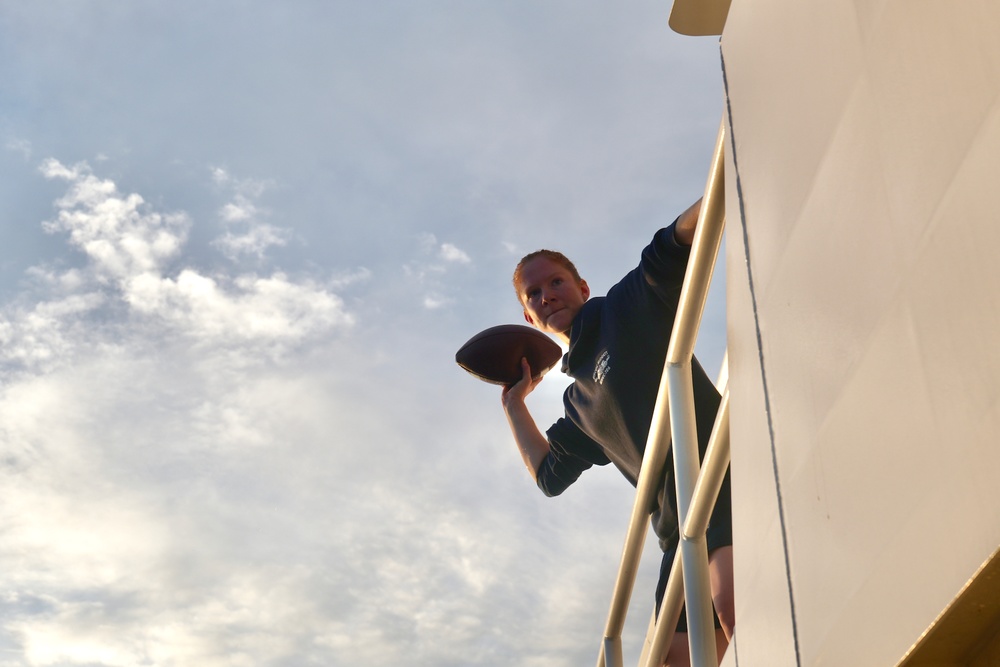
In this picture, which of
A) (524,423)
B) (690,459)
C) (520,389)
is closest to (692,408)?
(690,459)

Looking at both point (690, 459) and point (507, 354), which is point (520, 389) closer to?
point (507, 354)

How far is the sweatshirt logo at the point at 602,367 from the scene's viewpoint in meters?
3.34

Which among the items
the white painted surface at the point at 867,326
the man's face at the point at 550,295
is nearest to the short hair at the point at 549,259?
the man's face at the point at 550,295

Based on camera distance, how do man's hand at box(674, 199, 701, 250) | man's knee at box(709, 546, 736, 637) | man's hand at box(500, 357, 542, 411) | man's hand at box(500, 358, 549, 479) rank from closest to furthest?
man's knee at box(709, 546, 736, 637) → man's hand at box(674, 199, 701, 250) → man's hand at box(500, 358, 549, 479) → man's hand at box(500, 357, 542, 411)

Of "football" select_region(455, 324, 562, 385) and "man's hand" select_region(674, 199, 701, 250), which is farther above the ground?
"football" select_region(455, 324, 562, 385)

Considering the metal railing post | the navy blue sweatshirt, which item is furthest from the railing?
the navy blue sweatshirt

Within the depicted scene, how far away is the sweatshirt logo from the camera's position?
11.0ft

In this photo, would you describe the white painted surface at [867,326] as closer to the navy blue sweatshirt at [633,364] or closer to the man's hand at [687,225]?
the man's hand at [687,225]

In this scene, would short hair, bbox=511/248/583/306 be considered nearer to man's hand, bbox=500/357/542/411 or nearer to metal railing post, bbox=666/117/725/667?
man's hand, bbox=500/357/542/411

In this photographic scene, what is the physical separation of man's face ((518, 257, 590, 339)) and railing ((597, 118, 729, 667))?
1.16 m

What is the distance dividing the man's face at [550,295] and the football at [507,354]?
2.21 feet

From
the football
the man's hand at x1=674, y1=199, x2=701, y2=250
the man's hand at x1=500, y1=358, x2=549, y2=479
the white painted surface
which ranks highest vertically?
the football

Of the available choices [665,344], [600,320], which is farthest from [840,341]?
[600,320]

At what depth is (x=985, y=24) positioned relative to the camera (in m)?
1.08
